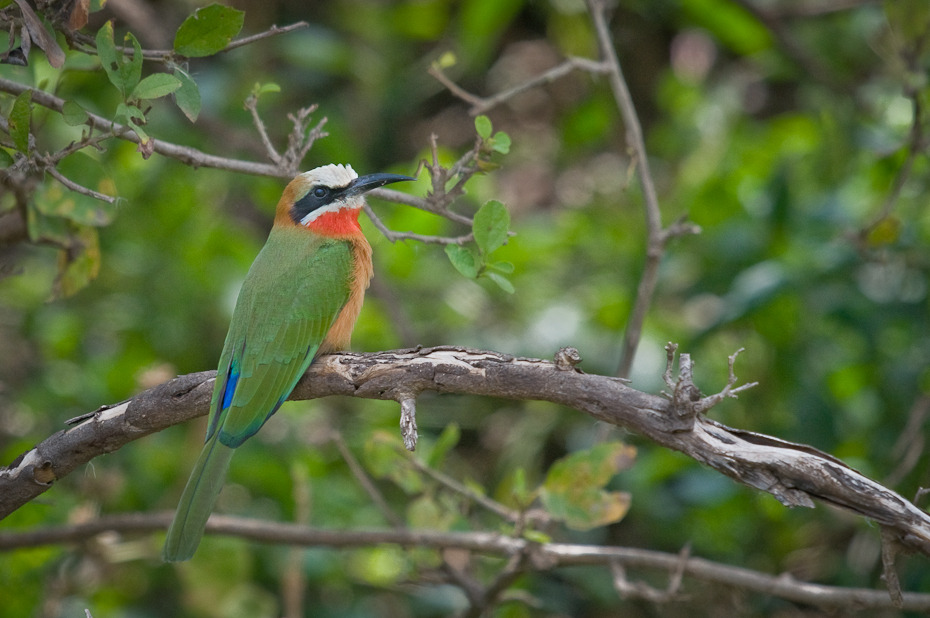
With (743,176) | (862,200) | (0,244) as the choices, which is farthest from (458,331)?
(0,244)

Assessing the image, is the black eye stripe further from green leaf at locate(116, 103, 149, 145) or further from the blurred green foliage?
green leaf at locate(116, 103, 149, 145)

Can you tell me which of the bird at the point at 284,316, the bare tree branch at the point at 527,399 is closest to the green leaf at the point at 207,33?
the bird at the point at 284,316

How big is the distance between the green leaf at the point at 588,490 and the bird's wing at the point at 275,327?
965 millimetres

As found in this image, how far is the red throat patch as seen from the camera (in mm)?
3520

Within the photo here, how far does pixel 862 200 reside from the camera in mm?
4785

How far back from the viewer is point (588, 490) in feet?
10.3

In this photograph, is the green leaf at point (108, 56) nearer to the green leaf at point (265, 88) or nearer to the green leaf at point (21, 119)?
the green leaf at point (21, 119)

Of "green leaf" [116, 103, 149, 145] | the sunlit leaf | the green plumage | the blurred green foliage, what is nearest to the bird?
the green plumage

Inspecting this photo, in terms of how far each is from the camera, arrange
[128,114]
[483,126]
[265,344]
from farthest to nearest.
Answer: [265,344] → [483,126] → [128,114]

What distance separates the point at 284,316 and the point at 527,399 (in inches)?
43.0

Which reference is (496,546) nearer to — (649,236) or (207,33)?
(649,236)

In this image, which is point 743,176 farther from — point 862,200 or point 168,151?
point 168,151

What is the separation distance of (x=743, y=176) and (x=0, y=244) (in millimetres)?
3805

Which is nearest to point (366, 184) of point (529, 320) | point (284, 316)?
point (284, 316)
